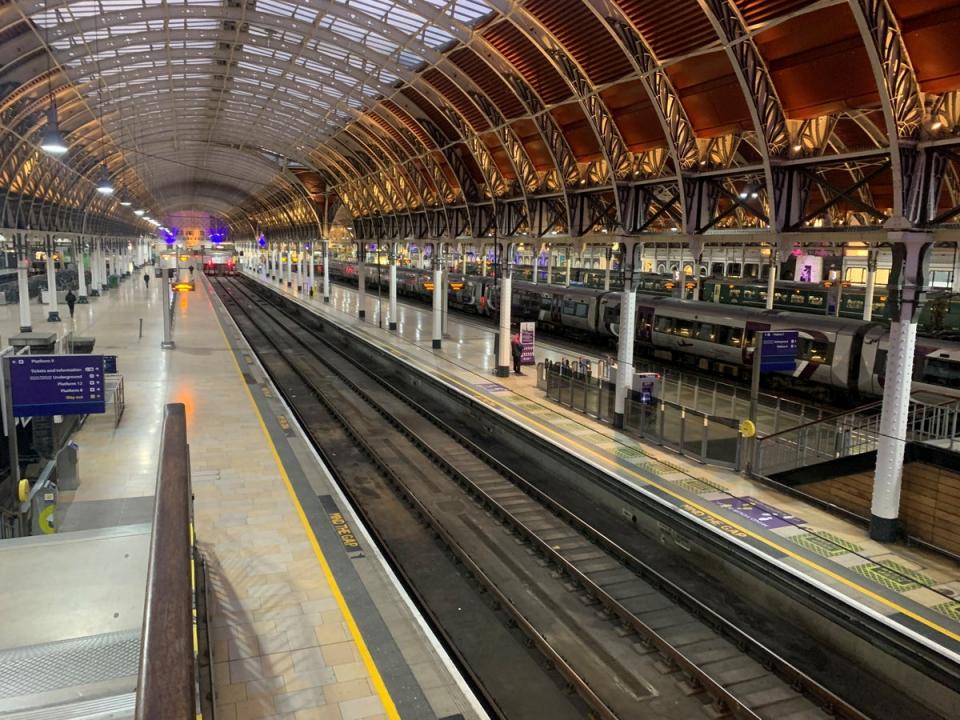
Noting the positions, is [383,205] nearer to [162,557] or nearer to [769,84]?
[769,84]

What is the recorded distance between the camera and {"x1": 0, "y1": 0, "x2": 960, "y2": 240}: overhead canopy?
38.5 ft

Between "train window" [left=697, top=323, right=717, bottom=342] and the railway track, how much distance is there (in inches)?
434

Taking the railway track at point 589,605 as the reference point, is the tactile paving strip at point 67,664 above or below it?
above

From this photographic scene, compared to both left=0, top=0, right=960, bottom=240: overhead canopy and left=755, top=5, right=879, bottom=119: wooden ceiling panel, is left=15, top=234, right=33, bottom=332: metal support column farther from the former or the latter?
left=755, top=5, right=879, bottom=119: wooden ceiling panel

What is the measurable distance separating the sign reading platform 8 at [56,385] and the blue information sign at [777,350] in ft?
42.3

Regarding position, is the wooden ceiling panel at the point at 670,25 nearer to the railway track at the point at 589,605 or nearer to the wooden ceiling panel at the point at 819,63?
the wooden ceiling panel at the point at 819,63

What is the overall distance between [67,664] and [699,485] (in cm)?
1175

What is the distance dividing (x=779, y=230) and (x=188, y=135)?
42.1 m

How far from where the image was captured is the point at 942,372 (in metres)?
17.1

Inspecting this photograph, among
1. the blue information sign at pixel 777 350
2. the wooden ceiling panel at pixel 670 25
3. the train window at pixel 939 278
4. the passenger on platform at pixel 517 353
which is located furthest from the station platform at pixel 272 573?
the train window at pixel 939 278

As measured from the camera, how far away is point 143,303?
4891cm

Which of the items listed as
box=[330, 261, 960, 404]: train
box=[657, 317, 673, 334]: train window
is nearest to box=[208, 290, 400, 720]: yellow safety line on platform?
box=[330, 261, 960, 404]: train

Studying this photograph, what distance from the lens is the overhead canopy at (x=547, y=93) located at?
11.8m

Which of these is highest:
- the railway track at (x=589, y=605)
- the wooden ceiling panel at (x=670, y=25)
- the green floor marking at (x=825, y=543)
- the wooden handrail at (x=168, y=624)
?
the wooden ceiling panel at (x=670, y=25)
